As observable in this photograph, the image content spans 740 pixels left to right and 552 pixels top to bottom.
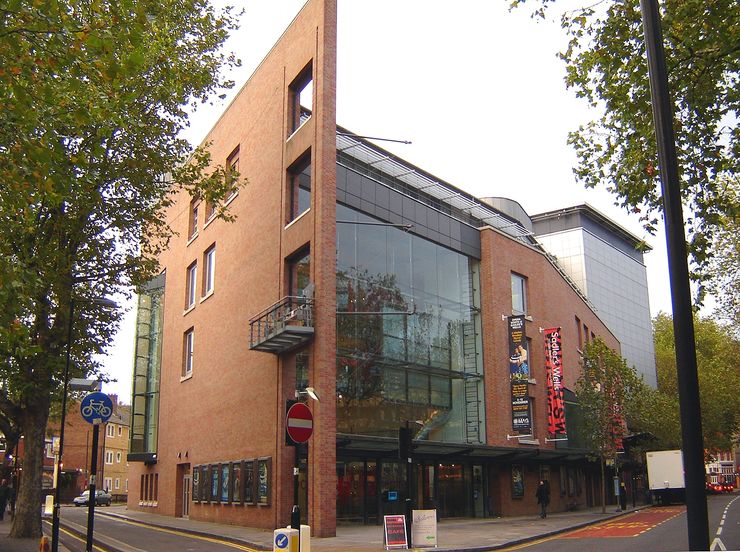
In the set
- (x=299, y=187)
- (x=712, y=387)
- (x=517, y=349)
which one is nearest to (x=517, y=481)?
(x=517, y=349)

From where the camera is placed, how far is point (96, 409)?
46.8 feet

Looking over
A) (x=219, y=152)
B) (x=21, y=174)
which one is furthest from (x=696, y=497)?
(x=219, y=152)

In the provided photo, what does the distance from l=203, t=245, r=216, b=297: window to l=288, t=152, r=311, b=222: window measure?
849 cm

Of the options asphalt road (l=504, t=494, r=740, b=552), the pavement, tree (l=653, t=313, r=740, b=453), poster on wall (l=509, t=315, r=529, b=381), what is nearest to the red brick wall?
the pavement

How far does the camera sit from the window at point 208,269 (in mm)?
32834

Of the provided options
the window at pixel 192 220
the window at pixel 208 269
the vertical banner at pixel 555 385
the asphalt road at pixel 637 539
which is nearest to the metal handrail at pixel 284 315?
the window at pixel 208 269

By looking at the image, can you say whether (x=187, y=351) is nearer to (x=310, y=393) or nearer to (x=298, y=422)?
(x=310, y=393)

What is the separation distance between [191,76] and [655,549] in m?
16.3

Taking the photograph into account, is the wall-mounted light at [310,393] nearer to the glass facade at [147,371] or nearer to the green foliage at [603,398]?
the green foliage at [603,398]

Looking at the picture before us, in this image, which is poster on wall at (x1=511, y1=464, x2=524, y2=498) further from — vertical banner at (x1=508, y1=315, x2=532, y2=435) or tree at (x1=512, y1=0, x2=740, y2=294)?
tree at (x1=512, y1=0, x2=740, y2=294)

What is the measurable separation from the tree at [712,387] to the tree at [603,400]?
977 cm

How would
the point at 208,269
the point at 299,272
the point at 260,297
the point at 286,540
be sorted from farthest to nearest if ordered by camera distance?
the point at 208,269 → the point at 260,297 → the point at 299,272 → the point at 286,540

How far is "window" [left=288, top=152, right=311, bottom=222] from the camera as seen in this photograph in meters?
24.9

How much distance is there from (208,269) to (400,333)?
454 inches
